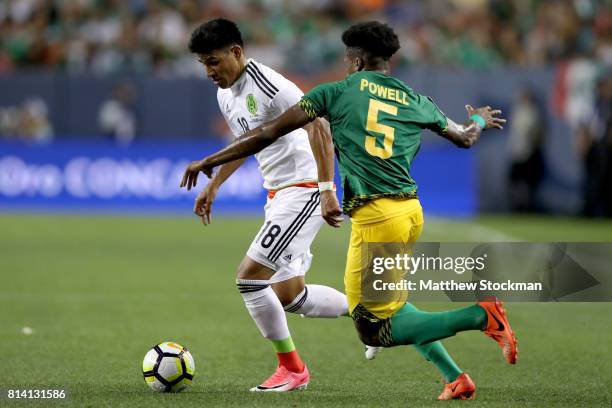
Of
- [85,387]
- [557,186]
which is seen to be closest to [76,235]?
[557,186]

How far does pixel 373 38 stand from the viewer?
656 cm

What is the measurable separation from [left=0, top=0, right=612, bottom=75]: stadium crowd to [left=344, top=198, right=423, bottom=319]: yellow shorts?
1795 centimetres

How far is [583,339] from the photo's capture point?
959 cm

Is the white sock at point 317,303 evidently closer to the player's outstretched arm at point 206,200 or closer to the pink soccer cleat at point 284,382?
the pink soccer cleat at point 284,382

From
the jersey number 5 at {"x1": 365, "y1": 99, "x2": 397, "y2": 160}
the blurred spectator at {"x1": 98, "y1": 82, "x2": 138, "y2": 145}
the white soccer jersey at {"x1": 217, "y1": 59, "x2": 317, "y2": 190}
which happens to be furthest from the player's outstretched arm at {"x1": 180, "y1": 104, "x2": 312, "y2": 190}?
the blurred spectator at {"x1": 98, "y1": 82, "x2": 138, "y2": 145}

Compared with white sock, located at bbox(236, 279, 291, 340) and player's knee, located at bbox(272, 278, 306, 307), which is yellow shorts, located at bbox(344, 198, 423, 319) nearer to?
white sock, located at bbox(236, 279, 291, 340)

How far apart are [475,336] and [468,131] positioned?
136 inches

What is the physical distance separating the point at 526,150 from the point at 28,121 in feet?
33.6

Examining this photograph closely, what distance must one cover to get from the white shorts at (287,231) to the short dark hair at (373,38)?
1.25m

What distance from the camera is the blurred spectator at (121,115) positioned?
2461cm

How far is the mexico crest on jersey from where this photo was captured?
7410mm

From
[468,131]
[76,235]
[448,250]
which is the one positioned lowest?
[76,235]

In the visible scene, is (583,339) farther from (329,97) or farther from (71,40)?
(71,40)

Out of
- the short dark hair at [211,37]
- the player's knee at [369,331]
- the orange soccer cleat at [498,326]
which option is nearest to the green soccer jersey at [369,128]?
the player's knee at [369,331]
